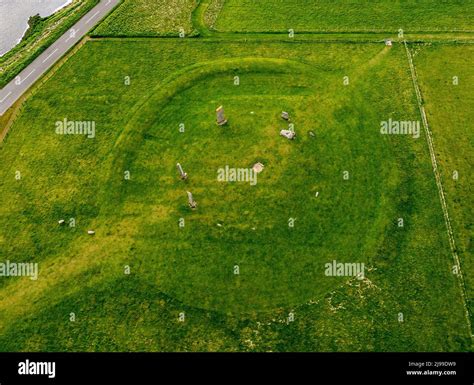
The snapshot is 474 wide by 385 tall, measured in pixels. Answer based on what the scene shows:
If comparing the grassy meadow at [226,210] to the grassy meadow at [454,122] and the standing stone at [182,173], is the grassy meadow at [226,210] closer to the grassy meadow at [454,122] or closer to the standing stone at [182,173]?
the standing stone at [182,173]

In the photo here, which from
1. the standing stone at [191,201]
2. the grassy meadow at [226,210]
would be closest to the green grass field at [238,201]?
the grassy meadow at [226,210]

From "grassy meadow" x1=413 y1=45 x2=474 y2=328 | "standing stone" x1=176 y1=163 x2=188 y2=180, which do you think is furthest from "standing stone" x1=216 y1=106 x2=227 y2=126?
"grassy meadow" x1=413 y1=45 x2=474 y2=328

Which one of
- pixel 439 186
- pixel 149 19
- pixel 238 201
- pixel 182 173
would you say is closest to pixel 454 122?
pixel 439 186

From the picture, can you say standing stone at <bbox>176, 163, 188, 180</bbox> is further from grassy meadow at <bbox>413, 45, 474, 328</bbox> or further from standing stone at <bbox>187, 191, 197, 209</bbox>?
grassy meadow at <bbox>413, 45, 474, 328</bbox>

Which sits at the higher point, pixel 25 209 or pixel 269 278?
pixel 25 209

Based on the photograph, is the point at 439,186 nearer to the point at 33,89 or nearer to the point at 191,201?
the point at 191,201
